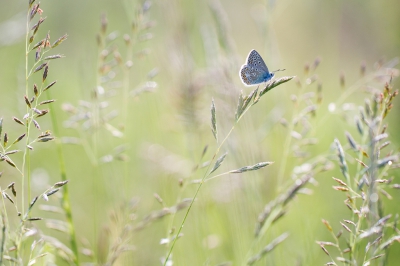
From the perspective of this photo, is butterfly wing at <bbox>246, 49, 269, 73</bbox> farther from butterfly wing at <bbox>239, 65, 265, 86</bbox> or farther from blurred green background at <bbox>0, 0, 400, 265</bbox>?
blurred green background at <bbox>0, 0, 400, 265</bbox>

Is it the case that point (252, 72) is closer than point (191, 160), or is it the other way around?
point (252, 72)

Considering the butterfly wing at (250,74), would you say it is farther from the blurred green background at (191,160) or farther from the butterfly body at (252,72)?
the blurred green background at (191,160)

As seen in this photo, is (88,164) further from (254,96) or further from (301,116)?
(254,96)

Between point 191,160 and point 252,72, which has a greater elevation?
point 252,72

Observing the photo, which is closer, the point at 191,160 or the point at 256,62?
the point at 256,62

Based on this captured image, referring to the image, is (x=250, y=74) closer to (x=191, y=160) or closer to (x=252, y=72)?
(x=252, y=72)

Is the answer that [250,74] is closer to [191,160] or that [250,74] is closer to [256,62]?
[256,62]

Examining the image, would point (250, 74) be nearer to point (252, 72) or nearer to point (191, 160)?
point (252, 72)

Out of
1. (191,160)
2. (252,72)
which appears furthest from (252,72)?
(191,160)

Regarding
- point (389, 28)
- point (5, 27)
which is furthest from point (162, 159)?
point (389, 28)

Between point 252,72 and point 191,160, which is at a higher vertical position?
point 252,72

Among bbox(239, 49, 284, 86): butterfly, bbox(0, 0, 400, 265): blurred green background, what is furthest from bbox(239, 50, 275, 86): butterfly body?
bbox(0, 0, 400, 265): blurred green background
